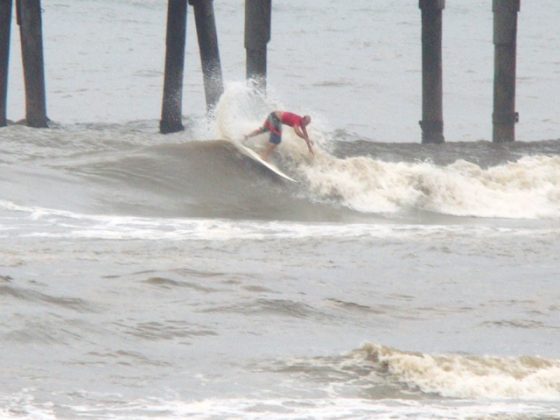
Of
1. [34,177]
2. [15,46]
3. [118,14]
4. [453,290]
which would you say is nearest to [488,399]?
[453,290]

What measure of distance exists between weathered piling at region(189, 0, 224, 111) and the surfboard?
1867mm

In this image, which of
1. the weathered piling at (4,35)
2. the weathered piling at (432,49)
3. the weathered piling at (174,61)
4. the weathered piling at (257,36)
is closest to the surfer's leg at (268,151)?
the weathered piling at (257,36)

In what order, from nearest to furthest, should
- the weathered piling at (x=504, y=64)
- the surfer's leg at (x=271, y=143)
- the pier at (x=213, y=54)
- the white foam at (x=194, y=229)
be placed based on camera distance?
the white foam at (x=194, y=229)
the surfer's leg at (x=271, y=143)
the weathered piling at (x=504, y=64)
the pier at (x=213, y=54)

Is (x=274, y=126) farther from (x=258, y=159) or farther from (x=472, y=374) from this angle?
(x=472, y=374)

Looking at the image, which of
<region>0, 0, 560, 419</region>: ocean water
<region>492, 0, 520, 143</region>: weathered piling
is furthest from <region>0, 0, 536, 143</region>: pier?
<region>0, 0, 560, 419</region>: ocean water

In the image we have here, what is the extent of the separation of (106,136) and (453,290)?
13141 millimetres

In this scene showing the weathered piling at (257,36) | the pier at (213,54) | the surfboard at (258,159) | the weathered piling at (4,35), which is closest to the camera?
the surfboard at (258,159)

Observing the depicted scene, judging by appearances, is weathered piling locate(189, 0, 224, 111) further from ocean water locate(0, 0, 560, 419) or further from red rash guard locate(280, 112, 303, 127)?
red rash guard locate(280, 112, 303, 127)

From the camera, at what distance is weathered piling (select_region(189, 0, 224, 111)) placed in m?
20.2

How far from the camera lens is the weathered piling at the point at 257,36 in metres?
18.9

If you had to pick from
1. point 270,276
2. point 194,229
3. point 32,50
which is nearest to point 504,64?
point 32,50

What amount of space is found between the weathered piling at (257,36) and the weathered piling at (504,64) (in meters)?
3.34

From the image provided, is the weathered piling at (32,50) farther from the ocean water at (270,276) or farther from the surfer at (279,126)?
the surfer at (279,126)

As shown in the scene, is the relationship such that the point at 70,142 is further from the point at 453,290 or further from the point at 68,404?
the point at 68,404
